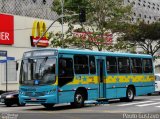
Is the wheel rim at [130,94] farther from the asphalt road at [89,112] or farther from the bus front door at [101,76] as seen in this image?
the asphalt road at [89,112]

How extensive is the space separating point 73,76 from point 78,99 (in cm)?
130

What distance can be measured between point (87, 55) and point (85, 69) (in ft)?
2.65

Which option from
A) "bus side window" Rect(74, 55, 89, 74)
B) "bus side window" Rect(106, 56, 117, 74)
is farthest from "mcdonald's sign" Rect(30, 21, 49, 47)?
"bus side window" Rect(74, 55, 89, 74)

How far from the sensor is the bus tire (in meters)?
22.2

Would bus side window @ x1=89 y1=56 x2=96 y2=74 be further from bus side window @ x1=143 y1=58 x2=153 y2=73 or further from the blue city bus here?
bus side window @ x1=143 y1=58 x2=153 y2=73

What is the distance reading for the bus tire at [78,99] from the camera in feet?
72.9

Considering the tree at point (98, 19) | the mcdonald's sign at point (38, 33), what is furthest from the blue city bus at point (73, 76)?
the mcdonald's sign at point (38, 33)

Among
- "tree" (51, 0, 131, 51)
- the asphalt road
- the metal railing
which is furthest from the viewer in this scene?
the metal railing

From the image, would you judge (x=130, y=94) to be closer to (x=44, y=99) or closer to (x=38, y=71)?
(x=44, y=99)

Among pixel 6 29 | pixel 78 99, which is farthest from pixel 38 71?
pixel 6 29

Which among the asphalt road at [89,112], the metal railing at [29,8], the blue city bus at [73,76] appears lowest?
the asphalt road at [89,112]

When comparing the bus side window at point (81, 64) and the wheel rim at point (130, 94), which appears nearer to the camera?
the bus side window at point (81, 64)

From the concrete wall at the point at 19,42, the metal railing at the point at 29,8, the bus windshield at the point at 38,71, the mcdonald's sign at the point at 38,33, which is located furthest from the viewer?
the mcdonald's sign at the point at 38,33

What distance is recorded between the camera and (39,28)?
154 feet
